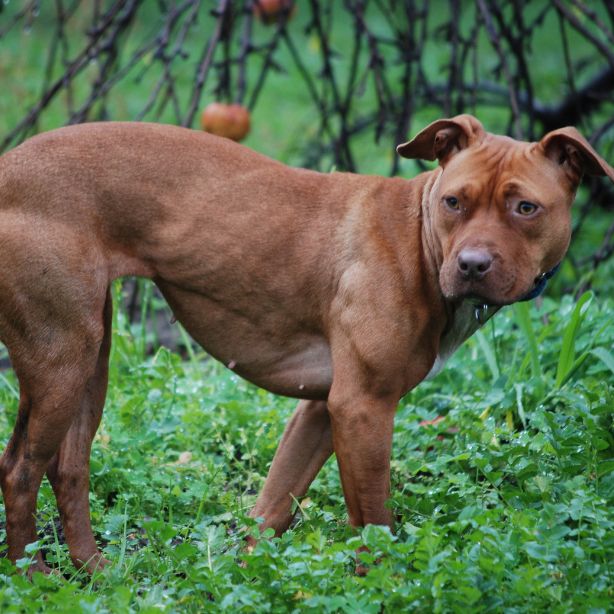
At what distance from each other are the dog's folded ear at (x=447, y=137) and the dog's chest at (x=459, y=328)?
52cm

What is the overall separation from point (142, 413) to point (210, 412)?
33 cm

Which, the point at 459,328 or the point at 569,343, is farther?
the point at 569,343

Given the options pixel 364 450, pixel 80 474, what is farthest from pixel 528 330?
pixel 80 474

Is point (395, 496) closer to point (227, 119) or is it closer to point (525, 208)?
point (525, 208)

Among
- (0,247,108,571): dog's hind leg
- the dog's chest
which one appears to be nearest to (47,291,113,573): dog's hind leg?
(0,247,108,571): dog's hind leg

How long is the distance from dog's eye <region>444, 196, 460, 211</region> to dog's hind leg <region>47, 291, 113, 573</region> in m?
1.19

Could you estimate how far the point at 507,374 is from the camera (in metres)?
4.70

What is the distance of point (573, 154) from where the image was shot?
3.48 meters

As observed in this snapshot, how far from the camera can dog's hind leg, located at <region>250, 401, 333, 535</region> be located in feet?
12.7

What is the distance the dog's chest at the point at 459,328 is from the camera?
143 inches

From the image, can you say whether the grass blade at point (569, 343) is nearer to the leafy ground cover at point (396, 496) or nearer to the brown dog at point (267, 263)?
the leafy ground cover at point (396, 496)

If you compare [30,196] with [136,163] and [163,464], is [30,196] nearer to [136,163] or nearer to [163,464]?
[136,163]

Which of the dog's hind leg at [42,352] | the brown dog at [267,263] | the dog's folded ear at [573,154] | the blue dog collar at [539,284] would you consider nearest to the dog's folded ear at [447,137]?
the brown dog at [267,263]

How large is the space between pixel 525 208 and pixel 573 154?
0.97ft
